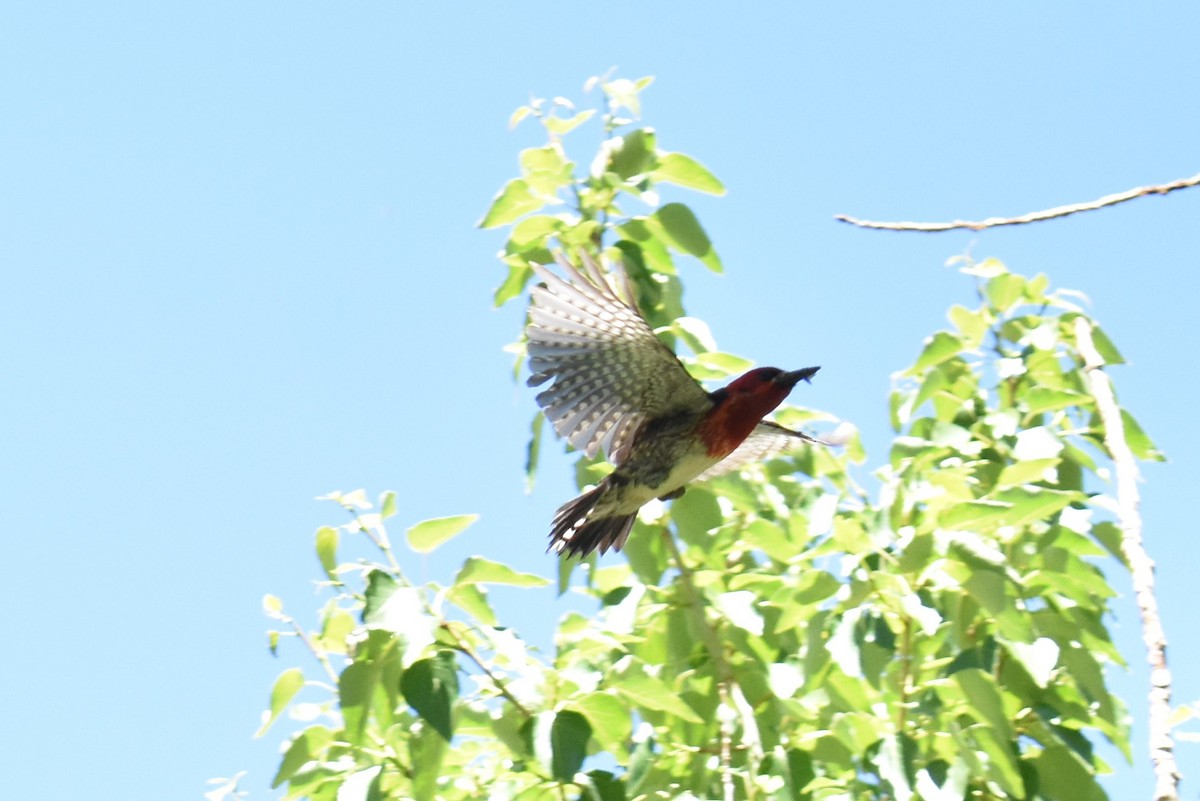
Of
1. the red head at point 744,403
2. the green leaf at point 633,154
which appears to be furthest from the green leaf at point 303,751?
the green leaf at point 633,154

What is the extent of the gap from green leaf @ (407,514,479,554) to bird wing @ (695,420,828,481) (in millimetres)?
947

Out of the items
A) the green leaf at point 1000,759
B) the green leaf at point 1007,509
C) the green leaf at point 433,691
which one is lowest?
the green leaf at point 1000,759

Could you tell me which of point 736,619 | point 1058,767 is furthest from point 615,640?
point 1058,767

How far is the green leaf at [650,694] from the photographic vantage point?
9.82 ft

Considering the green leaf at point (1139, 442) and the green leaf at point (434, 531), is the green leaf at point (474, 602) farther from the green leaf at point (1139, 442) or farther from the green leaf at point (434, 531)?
the green leaf at point (1139, 442)

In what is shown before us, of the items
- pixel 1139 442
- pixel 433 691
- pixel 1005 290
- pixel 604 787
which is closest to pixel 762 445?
pixel 1005 290

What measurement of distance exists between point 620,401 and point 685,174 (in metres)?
0.61

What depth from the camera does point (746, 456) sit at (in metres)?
3.98

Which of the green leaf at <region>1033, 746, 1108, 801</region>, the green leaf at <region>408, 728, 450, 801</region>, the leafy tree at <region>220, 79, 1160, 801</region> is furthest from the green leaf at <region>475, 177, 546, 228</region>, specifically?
the green leaf at <region>1033, 746, 1108, 801</region>

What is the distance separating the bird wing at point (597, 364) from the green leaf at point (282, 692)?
0.90m

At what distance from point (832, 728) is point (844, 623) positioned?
0.27 metres

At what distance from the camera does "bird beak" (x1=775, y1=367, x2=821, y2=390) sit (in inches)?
143

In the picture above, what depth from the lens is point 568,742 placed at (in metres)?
2.91

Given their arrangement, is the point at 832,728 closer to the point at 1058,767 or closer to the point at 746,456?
the point at 1058,767
